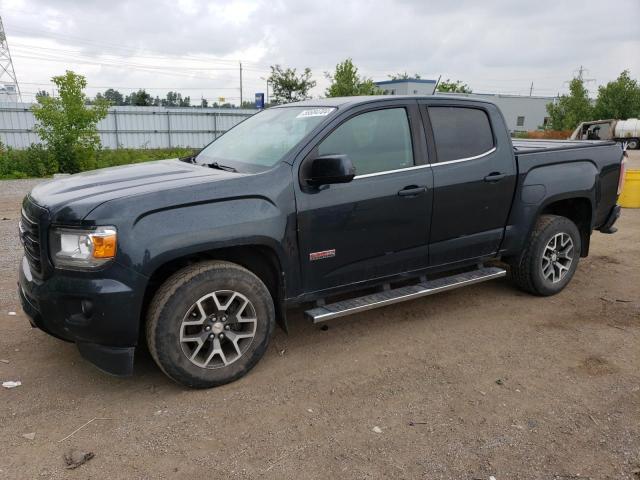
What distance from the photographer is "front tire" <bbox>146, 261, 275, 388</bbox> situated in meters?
3.23

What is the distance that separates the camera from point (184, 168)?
4.04 m

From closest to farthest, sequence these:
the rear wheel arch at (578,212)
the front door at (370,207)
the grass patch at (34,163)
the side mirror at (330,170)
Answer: the side mirror at (330,170), the front door at (370,207), the rear wheel arch at (578,212), the grass patch at (34,163)

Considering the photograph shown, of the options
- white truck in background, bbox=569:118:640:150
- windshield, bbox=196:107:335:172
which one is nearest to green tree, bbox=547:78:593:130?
white truck in background, bbox=569:118:640:150

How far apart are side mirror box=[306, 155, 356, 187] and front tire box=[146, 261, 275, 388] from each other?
0.80 meters

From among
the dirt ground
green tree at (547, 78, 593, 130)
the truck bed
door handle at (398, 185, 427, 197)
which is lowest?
the dirt ground

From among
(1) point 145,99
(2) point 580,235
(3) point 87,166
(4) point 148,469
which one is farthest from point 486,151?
(1) point 145,99

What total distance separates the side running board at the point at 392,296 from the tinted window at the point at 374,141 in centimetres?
97

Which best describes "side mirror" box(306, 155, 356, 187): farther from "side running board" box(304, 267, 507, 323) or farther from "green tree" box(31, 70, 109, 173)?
"green tree" box(31, 70, 109, 173)

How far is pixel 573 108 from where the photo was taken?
41812 mm

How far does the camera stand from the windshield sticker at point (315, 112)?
3949 mm

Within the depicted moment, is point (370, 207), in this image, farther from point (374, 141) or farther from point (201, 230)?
point (201, 230)

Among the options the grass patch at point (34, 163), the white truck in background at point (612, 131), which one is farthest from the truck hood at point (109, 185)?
the white truck in background at point (612, 131)

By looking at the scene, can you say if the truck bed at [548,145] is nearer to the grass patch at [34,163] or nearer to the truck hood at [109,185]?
the truck hood at [109,185]

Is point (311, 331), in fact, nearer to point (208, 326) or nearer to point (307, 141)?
point (208, 326)
